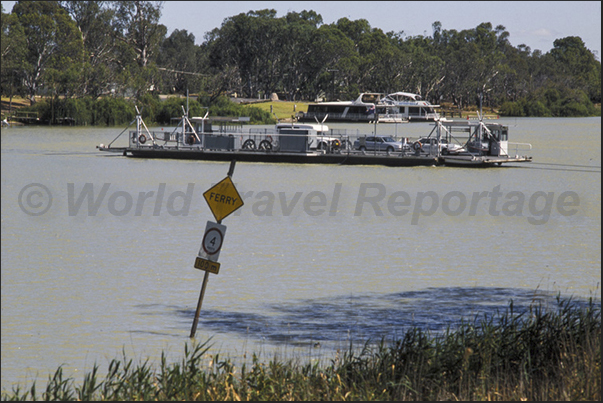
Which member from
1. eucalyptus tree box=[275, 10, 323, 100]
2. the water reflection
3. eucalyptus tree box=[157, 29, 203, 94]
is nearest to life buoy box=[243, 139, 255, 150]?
the water reflection

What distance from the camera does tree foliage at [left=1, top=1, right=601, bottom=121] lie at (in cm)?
10350

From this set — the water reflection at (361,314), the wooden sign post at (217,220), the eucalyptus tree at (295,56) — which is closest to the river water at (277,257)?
the water reflection at (361,314)

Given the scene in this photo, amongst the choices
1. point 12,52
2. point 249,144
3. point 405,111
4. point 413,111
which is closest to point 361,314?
point 249,144

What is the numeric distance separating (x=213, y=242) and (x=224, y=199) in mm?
721

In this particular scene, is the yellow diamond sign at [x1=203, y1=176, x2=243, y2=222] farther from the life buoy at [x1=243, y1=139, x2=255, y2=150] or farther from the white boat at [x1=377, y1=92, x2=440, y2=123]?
the white boat at [x1=377, y1=92, x2=440, y2=123]

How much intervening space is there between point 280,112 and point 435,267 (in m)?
106

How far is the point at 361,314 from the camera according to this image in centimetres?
1722

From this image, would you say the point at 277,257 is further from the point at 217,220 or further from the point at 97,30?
the point at 97,30

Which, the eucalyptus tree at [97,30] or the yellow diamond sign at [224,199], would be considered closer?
the yellow diamond sign at [224,199]

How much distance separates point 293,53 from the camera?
145000 millimetres

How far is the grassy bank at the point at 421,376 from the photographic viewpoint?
33.6 feet

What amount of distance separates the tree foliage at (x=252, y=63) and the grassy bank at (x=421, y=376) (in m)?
90.7

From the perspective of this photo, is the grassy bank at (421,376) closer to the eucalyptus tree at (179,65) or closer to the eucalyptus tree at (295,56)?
the eucalyptus tree at (179,65)

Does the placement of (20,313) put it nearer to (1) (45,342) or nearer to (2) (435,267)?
(1) (45,342)
